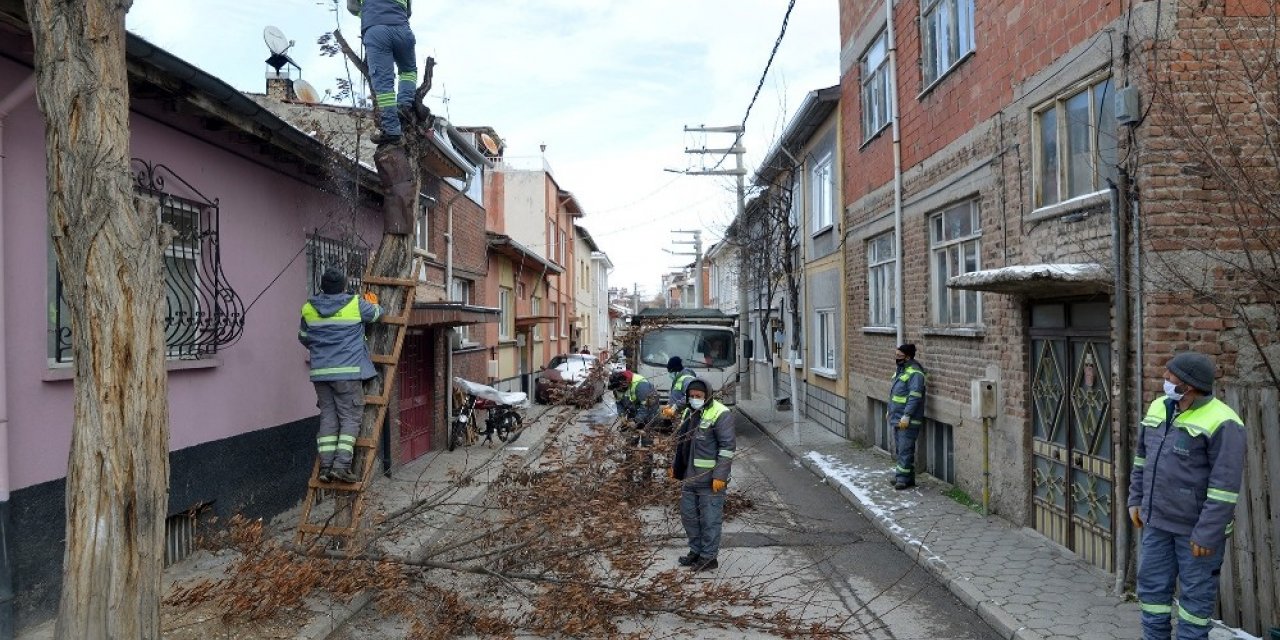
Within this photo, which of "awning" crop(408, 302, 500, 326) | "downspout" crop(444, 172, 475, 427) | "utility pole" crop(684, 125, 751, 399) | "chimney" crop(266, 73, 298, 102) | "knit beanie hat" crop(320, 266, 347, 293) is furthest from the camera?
"utility pole" crop(684, 125, 751, 399)

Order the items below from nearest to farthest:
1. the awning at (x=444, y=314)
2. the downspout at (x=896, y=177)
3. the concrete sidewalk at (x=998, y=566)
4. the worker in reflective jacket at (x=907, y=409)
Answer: the concrete sidewalk at (x=998, y=566), the awning at (x=444, y=314), the worker in reflective jacket at (x=907, y=409), the downspout at (x=896, y=177)

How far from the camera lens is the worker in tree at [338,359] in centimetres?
688

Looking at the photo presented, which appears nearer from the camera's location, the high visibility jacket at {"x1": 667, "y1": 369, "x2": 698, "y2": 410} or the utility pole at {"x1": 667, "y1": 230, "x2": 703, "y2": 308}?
the high visibility jacket at {"x1": 667, "y1": 369, "x2": 698, "y2": 410}

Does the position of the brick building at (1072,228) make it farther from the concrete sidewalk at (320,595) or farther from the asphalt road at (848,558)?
the concrete sidewalk at (320,595)

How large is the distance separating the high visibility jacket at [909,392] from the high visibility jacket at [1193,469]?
510 cm

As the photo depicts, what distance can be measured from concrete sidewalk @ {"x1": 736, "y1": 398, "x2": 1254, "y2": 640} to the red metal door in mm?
5967

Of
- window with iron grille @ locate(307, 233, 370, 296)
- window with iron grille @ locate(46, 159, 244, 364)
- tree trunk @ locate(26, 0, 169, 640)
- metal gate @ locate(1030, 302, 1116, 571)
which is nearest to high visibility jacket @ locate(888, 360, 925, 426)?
metal gate @ locate(1030, 302, 1116, 571)

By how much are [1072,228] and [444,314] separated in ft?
22.6

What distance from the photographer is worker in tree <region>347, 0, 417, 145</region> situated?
729 centimetres

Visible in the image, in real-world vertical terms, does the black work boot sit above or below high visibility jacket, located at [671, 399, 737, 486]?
below

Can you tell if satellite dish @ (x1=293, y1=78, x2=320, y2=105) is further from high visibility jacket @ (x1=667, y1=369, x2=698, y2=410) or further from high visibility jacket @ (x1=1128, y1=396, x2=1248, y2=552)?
high visibility jacket @ (x1=1128, y1=396, x2=1248, y2=552)

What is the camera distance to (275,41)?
44.3 feet

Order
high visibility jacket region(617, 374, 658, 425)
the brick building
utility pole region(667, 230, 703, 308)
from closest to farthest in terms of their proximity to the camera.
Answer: the brick building → high visibility jacket region(617, 374, 658, 425) → utility pole region(667, 230, 703, 308)

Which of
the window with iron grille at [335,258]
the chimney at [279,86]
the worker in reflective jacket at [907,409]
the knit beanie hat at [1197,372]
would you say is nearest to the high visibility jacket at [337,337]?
the window with iron grille at [335,258]
